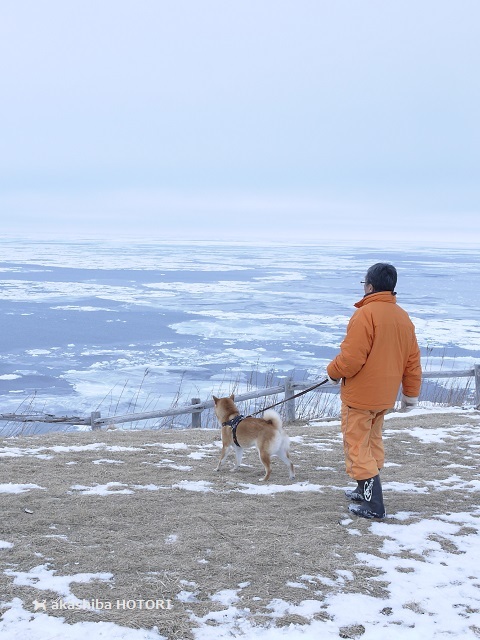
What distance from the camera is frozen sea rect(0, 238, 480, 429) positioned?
15.9 m

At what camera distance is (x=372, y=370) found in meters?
5.10

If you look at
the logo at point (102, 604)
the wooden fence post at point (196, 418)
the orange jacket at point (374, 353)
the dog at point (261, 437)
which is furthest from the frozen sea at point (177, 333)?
the logo at point (102, 604)

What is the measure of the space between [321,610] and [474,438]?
19.4 feet

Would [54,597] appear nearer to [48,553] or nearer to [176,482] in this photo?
[48,553]

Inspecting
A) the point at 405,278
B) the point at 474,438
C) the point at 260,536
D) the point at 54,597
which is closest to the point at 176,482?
the point at 260,536

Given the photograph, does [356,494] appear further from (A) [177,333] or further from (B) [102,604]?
(A) [177,333]

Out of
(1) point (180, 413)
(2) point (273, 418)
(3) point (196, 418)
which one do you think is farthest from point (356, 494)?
(3) point (196, 418)

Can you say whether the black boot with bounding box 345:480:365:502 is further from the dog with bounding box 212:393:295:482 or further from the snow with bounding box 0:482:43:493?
the snow with bounding box 0:482:43:493

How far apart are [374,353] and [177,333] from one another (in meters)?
18.9

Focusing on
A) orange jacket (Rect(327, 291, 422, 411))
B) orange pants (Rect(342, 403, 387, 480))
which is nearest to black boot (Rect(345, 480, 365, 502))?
orange pants (Rect(342, 403, 387, 480))

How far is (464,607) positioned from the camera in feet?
12.5

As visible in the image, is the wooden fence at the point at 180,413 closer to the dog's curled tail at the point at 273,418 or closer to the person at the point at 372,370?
the dog's curled tail at the point at 273,418

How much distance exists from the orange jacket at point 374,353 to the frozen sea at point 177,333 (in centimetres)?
813

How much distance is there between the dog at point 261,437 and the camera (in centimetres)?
629
